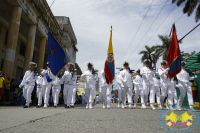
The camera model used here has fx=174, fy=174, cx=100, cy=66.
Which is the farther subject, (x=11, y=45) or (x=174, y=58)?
(x=11, y=45)

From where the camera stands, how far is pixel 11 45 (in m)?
12.4

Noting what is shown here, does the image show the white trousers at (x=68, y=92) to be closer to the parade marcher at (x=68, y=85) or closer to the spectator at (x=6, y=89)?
the parade marcher at (x=68, y=85)

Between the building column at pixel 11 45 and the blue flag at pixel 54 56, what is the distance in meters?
5.11

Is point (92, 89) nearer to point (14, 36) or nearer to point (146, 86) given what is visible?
point (146, 86)

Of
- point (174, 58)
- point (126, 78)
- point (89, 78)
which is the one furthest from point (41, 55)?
point (174, 58)

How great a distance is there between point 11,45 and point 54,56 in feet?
18.2

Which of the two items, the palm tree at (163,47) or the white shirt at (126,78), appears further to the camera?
the palm tree at (163,47)

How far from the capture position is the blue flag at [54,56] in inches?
338

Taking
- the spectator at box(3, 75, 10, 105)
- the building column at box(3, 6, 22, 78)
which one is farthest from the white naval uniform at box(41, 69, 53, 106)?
the building column at box(3, 6, 22, 78)

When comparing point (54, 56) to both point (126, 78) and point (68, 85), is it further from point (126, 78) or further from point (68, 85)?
point (126, 78)

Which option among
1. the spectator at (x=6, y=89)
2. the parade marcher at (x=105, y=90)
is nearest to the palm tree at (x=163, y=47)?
the parade marcher at (x=105, y=90)

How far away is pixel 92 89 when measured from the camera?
863cm

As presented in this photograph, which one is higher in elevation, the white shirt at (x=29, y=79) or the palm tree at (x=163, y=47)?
the palm tree at (x=163, y=47)

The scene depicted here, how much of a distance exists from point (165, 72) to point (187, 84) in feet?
4.40
